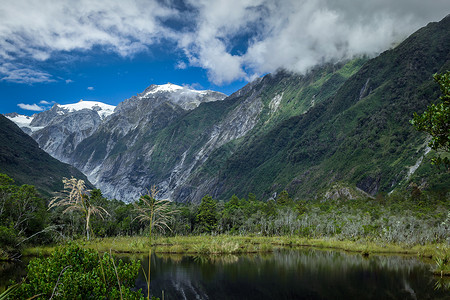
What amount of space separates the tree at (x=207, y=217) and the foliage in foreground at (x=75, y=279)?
342ft

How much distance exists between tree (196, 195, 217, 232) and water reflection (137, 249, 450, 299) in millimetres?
55590

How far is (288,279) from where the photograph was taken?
4653cm

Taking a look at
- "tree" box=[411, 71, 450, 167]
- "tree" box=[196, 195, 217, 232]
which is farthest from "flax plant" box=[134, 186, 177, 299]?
"tree" box=[196, 195, 217, 232]

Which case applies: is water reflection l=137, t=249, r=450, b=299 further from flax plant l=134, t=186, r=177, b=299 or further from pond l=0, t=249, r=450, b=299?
flax plant l=134, t=186, r=177, b=299

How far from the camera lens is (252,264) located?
5938cm

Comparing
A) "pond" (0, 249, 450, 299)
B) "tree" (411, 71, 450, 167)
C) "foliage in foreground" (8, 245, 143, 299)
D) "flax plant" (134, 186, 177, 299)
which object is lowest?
"pond" (0, 249, 450, 299)

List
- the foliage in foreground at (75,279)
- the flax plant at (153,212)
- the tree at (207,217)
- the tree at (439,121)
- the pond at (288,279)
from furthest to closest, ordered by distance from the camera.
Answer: the tree at (207,217)
the pond at (288,279)
the tree at (439,121)
the foliage in foreground at (75,279)
the flax plant at (153,212)

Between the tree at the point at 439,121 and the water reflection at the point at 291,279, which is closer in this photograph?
the tree at the point at 439,121

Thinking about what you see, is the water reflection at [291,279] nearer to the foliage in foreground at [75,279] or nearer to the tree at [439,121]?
the foliage in foreground at [75,279]

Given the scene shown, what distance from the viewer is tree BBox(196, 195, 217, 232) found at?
395ft

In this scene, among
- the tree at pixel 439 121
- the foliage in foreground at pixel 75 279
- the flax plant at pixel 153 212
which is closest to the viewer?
the flax plant at pixel 153 212

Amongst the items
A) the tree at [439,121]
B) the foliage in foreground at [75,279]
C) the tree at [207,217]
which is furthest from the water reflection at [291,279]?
the tree at [207,217]

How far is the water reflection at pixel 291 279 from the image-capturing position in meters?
38.7

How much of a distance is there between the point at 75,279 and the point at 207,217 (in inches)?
4259
